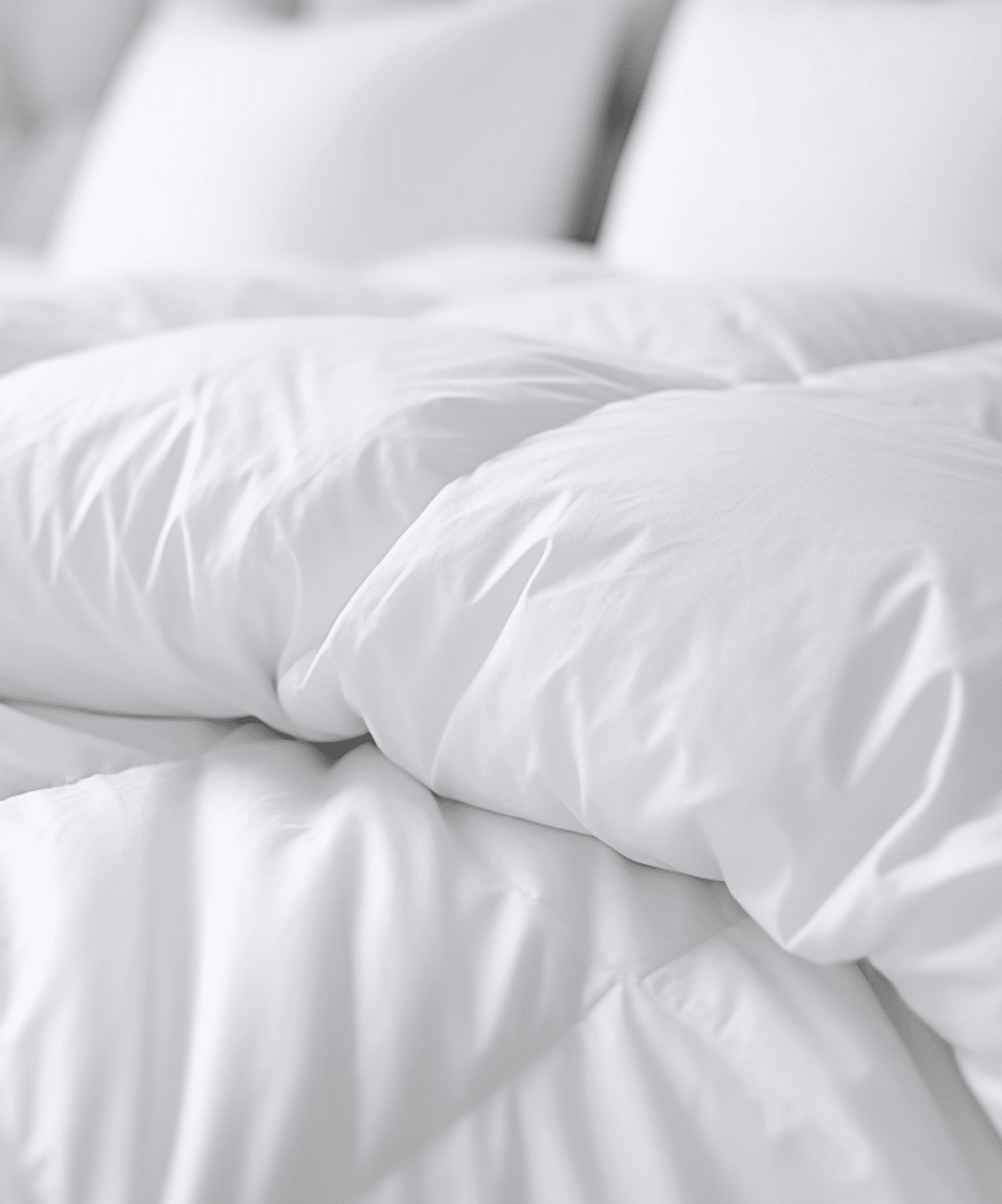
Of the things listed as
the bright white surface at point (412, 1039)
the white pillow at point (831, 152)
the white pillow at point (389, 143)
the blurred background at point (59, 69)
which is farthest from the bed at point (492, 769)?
the blurred background at point (59, 69)

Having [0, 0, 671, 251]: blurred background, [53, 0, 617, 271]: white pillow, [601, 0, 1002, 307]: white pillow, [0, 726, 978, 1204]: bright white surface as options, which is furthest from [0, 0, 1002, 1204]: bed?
[0, 0, 671, 251]: blurred background

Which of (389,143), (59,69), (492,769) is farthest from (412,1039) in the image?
(59,69)

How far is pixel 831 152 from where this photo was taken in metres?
1.06

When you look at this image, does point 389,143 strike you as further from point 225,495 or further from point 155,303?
point 225,495

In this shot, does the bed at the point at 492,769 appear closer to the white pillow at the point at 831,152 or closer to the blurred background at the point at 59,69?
the white pillow at the point at 831,152

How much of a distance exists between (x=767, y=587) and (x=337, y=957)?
168 mm

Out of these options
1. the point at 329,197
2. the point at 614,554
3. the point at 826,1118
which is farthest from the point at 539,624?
the point at 329,197

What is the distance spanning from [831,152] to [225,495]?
788mm

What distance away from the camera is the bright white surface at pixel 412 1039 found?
1.04ft

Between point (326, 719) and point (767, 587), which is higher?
point (767, 587)

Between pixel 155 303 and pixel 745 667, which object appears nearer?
pixel 745 667

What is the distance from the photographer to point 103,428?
0.51 meters

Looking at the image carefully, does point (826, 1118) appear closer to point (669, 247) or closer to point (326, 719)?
point (326, 719)

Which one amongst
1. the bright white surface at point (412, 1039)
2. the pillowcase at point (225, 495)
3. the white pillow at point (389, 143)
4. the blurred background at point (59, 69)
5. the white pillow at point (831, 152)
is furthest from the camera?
the blurred background at point (59, 69)
